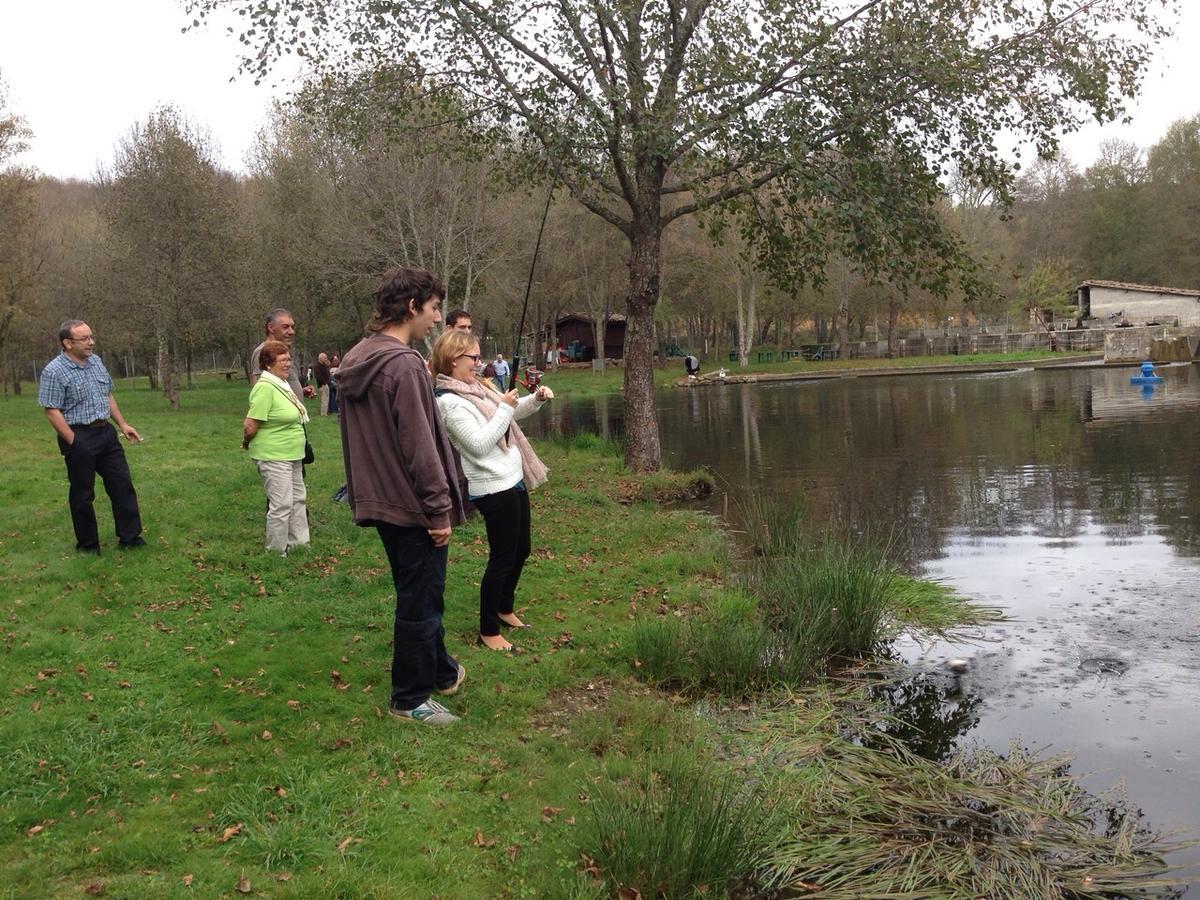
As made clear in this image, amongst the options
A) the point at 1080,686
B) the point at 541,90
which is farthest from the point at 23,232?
the point at 1080,686

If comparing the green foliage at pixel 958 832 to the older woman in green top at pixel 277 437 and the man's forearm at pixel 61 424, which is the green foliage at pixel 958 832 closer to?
the older woman in green top at pixel 277 437

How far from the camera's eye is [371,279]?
40375 millimetres

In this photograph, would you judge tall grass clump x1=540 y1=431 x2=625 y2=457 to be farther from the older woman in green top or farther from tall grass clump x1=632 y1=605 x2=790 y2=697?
tall grass clump x1=632 y1=605 x2=790 y2=697

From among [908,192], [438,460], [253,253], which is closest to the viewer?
[438,460]

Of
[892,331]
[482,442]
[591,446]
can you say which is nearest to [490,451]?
[482,442]

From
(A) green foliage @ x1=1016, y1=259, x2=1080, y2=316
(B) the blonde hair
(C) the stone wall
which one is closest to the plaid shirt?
(B) the blonde hair

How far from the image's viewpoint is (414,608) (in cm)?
520

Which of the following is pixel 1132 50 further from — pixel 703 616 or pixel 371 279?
pixel 371 279

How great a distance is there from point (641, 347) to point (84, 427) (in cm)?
842

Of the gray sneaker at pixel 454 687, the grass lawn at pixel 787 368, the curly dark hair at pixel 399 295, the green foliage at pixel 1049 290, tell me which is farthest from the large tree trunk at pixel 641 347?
the green foliage at pixel 1049 290

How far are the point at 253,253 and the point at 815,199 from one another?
95.8 ft

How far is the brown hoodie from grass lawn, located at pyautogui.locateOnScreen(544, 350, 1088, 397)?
41.2 m

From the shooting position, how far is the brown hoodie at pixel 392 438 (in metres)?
4.94

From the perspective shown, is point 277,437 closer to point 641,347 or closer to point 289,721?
point 289,721
